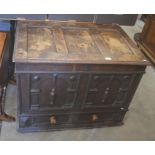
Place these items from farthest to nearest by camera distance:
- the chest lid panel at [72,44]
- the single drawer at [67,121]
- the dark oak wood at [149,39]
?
1. the dark oak wood at [149,39]
2. the single drawer at [67,121]
3. the chest lid panel at [72,44]

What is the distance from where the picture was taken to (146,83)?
247 centimetres

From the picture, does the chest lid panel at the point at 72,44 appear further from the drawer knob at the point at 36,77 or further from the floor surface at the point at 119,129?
the floor surface at the point at 119,129

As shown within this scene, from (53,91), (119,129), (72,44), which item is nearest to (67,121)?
(53,91)

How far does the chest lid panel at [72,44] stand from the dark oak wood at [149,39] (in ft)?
4.15

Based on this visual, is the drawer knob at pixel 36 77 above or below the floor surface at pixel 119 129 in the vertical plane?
above

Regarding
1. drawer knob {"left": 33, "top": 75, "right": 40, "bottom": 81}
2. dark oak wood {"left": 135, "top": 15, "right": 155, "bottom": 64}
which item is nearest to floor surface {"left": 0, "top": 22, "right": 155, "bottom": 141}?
drawer knob {"left": 33, "top": 75, "right": 40, "bottom": 81}

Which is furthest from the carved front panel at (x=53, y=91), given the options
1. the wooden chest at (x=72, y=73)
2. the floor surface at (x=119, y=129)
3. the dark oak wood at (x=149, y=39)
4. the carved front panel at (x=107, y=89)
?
the dark oak wood at (x=149, y=39)

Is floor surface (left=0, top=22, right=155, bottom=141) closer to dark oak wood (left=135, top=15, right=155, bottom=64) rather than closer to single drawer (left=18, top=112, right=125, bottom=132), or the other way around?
single drawer (left=18, top=112, right=125, bottom=132)

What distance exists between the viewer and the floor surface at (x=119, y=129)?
165 centimetres

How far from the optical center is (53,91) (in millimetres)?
1469

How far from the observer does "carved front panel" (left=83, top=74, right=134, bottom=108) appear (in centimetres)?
149

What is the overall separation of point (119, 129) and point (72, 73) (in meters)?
0.74
